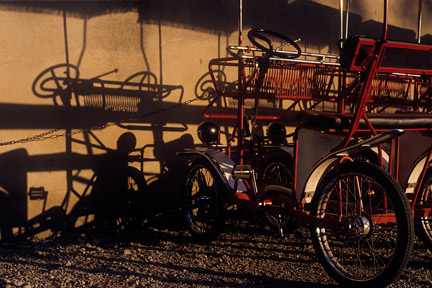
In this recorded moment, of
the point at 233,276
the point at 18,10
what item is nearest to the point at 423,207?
the point at 233,276

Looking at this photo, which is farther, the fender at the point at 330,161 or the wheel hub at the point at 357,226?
the wheel hub at the point at 357,226

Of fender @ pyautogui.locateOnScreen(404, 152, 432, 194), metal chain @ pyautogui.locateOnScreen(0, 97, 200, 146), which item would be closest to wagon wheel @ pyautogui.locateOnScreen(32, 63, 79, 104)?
metal chain @ pyautogui.locateOnScreen(0, 97, 200, 146)

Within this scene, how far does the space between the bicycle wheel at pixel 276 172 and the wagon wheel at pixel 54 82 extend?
2.16m

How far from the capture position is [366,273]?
372 cm

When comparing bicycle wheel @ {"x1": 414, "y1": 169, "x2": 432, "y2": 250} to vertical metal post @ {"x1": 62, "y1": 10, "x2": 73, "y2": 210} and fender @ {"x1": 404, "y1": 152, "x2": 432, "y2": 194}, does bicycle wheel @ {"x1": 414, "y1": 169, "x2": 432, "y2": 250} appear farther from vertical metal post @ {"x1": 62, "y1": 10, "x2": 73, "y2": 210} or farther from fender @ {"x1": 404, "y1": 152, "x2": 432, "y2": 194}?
vertical metal post @ {"x1": 62, "y1": 10, "x2": 73, "y2": 210}

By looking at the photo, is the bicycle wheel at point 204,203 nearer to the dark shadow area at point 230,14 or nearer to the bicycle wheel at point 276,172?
the bicycle wheel at point 276,172

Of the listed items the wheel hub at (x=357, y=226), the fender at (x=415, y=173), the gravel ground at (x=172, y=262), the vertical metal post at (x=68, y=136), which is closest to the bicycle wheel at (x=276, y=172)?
the gravel ground at (x=172, y=262)

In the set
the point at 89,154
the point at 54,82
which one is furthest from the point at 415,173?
the point at 54,82

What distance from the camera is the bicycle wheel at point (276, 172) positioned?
4.71 m

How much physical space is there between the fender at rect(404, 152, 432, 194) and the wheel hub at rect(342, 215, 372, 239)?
0.81 metres

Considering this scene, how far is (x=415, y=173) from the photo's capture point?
3.79m

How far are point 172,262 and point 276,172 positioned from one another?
1.57 meters

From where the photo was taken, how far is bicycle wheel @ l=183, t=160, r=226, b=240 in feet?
14.2

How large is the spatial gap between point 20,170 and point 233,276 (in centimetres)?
226
